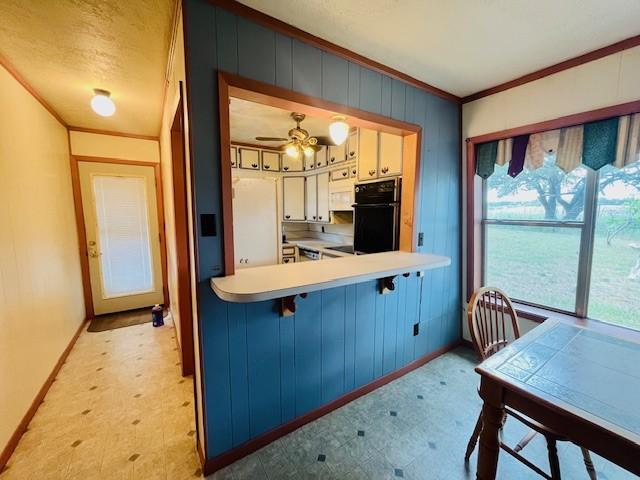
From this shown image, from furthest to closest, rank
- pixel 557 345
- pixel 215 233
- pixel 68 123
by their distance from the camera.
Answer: pixel 68 123 < pixel 215 233 < pixel 557 345

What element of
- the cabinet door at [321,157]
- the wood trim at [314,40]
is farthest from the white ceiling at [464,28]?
the cabinet door at [321,157]

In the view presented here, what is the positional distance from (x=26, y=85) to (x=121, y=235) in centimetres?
194

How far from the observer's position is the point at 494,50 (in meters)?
1.77

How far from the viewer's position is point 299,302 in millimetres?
1668

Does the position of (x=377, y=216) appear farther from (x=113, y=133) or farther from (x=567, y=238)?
(x=113, y=133)

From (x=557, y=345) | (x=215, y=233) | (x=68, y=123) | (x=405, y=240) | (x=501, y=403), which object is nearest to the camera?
(x=501, y=403)

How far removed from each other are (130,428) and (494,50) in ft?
11.4

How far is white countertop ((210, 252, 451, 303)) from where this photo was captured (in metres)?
1.19

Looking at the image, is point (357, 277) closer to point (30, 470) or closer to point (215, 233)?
point (215, 233)

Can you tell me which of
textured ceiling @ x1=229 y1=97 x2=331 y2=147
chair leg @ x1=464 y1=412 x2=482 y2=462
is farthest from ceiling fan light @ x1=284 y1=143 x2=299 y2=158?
chair leg @ x1=464 y1=412 x2=482 y2=462

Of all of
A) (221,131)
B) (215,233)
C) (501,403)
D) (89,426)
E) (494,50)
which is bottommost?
(89,426)

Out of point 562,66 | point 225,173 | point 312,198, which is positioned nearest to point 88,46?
point 225,173

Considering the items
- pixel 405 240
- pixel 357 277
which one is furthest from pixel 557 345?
pixel 405 240

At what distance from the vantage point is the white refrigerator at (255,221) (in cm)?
294
